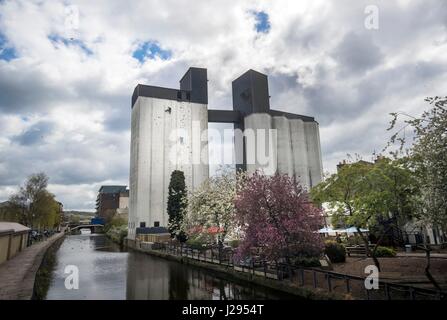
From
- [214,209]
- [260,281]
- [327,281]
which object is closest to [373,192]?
[327,281]

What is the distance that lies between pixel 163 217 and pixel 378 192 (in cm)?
5126

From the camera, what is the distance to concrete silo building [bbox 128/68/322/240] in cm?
6197

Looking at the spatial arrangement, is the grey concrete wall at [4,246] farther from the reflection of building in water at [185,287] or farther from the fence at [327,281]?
the fence at [327,281]

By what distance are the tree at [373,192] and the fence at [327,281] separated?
8.06 ft

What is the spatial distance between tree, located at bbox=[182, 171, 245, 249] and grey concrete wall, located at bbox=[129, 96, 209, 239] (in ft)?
78.5

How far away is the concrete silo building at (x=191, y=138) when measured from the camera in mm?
61969

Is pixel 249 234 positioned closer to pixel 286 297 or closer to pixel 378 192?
pixel 286 297

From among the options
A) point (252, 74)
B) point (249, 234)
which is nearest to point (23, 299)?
point (249, 234)

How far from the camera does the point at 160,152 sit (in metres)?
63.6

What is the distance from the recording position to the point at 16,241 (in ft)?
118

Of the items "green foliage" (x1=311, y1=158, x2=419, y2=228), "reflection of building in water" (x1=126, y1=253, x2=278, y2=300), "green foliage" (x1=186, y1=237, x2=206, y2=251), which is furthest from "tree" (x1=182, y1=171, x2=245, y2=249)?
"green foliage" (x1=311, y1=158, x2=419, y2=228)

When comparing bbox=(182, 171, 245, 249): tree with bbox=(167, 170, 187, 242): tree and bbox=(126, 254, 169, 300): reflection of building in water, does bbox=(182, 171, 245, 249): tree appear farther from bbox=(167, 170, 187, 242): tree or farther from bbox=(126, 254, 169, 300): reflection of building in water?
bbox=(167, 170, 187, 242): tree

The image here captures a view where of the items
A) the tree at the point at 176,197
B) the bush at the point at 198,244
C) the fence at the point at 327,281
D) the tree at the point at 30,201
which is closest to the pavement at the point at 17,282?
the fence at the point at 327,281
